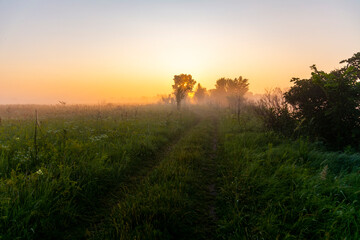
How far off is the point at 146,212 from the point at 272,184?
324 cm

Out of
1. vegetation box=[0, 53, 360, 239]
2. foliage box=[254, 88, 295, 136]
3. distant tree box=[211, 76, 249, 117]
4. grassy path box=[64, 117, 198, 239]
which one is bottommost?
grassy path box=[64, 117, 198, 239]

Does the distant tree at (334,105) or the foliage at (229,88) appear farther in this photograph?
the foliage at (229,88)

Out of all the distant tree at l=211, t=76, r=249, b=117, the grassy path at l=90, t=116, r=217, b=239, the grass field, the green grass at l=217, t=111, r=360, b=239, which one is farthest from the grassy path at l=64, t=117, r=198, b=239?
the distant tree at l=211, t=76, r=249, b=117

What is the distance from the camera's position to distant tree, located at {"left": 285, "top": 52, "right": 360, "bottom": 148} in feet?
21.2

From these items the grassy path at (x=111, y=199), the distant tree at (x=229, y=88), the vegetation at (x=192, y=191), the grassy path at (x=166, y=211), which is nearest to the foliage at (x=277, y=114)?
the vegetation at (x=192, y=191)

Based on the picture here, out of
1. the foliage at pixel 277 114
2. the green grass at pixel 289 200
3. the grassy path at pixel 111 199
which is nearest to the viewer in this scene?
the green grass at pixel 289 200

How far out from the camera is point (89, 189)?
409 centimetres

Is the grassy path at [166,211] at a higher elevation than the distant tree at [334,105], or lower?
lower

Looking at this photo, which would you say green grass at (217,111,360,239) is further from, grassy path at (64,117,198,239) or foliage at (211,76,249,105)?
foliage at (211,76,249,105)

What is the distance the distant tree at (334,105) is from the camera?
6.45 meters

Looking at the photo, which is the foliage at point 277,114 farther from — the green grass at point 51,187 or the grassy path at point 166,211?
the green grass at point 51,187

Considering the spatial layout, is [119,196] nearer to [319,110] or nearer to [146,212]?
[146,212]

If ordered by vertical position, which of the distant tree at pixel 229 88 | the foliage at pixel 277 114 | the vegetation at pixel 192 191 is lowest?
the vegetation at pixel 192 191

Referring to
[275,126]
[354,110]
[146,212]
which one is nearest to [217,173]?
[146,212]
